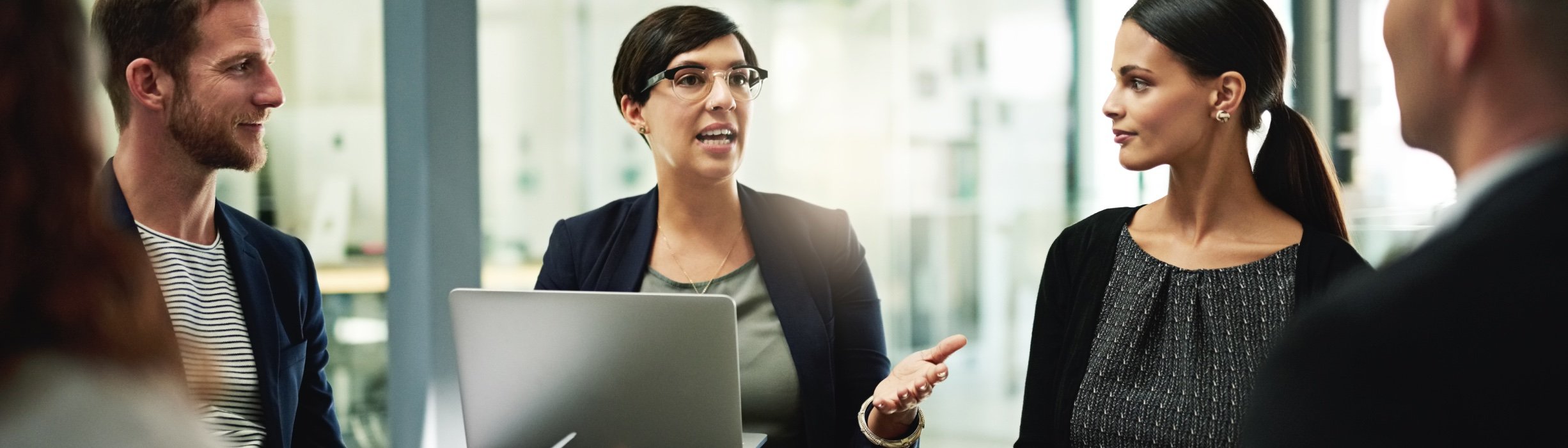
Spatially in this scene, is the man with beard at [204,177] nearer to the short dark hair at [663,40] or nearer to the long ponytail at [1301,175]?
the short dark hair at [663,40]

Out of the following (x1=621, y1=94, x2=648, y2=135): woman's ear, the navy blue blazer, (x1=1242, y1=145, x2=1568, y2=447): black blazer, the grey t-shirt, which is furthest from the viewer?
(x1=621, y1=94, x2=648, y2=135): woman's ear

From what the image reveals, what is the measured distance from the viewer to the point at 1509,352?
0.51m

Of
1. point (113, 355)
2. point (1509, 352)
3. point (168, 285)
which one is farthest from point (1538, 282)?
point (168, 285)

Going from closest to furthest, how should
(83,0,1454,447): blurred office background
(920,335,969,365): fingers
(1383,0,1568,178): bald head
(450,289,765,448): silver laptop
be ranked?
(1383,0,1568,178): bald head → (450,289,765,448): silver laptop → (920,335,969,365): fingers → (83,0,1454,447): blurred office background

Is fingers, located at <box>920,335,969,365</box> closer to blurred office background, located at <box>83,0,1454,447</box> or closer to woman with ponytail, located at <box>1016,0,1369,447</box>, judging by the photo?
woman with ponytail, located at <box>1016,0,1369,447</box>

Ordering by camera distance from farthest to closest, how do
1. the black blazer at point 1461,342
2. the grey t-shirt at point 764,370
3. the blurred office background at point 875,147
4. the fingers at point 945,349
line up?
the blurred office background at point 875,147, the grey t-shirt at point 764,370, the fingers at point 945,349, the black blazer at point 1461,342

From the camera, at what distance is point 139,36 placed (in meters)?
1.61

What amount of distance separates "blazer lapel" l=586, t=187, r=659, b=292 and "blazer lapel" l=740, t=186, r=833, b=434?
187 mm

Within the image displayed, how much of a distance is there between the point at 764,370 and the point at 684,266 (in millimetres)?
266

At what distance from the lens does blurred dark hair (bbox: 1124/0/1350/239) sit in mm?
1651

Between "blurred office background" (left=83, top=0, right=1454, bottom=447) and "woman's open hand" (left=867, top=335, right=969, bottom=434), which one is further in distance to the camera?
"blurred office background" (left=83, top=0, right=1454, bottom=447)

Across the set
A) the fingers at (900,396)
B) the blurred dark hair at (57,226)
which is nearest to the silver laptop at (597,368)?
the fingers at (900,396)

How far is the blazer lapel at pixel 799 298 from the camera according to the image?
1.88m

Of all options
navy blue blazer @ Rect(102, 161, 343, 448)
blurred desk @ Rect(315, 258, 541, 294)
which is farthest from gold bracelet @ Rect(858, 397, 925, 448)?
blurred desk @ Rect(315, 258, 541, 294)
